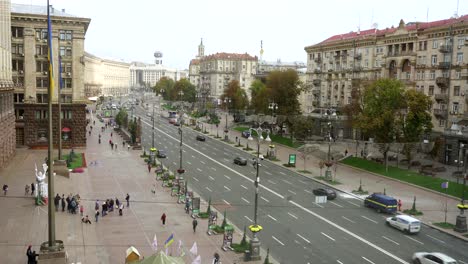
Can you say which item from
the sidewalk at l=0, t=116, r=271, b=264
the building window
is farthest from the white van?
the building window

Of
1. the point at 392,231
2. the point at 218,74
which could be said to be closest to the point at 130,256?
the point at 392,231

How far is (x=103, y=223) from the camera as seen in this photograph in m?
36.9

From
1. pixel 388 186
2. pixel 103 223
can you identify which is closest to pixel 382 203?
pixel 388 186

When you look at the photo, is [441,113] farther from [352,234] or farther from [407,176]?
[352,234]

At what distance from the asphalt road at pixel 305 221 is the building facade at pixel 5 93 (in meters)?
21.0

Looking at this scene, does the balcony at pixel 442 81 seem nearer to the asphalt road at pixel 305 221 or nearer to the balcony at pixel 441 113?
the balcony at pixel 441 113

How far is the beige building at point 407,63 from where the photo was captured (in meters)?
68.1

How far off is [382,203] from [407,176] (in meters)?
16.9

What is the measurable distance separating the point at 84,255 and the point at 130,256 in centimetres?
592

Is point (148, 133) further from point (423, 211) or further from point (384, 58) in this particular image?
point (423, 211)

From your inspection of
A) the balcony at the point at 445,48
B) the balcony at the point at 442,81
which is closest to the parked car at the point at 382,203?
the balcony at the point at 442,81

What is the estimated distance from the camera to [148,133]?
10550 centimetres

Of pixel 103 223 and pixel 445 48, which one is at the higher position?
pixel 445 48

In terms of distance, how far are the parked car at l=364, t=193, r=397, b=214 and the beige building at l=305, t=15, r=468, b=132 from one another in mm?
27015
